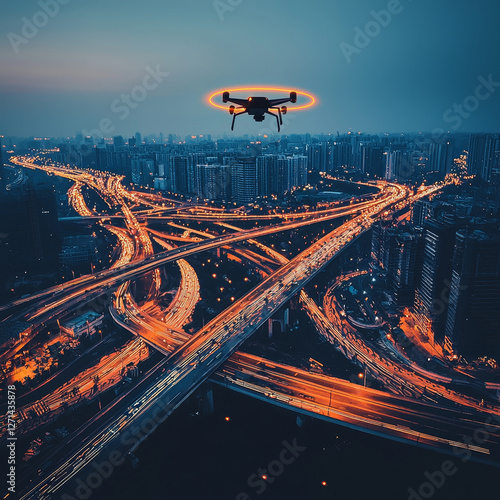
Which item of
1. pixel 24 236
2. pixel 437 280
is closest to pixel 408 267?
pixel 437 280

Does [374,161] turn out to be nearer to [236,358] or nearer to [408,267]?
[408,267]

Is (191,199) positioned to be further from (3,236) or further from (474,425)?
(474,425)

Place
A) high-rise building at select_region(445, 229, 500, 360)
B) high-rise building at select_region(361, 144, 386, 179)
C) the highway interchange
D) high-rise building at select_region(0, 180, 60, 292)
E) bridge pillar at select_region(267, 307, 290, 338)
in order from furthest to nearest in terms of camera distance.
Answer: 1. high-rise building at select_region(361, 144, 386, 179)
2. high-rise building at select_region(0, 180, 60, 292)
3. bridge pillar at select_region(267, 307, 290, 338)
4. high-rise building at select_region(445, 229, 500, 360)
5. the highway interchange

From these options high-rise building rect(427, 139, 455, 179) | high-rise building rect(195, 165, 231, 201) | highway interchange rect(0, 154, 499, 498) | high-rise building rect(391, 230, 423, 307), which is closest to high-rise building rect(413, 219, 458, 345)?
high-rise building rect(391, 230, 423, 307)

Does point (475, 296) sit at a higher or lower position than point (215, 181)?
lower

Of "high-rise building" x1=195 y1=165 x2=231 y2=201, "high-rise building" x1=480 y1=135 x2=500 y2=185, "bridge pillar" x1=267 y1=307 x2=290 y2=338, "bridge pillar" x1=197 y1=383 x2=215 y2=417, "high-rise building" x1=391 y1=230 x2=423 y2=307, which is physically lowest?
"bridge pillar" x1=197 y1=383 x2=215 y2=417

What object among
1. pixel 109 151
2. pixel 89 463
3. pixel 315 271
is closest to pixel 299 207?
pixel 315 271

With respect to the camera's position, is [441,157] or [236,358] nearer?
[236,358]

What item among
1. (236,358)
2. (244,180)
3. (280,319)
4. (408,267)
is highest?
(244,180)

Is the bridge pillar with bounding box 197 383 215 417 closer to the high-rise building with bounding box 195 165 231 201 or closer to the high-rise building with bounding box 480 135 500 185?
the high-rise building with bounding box 195 165 231 201
